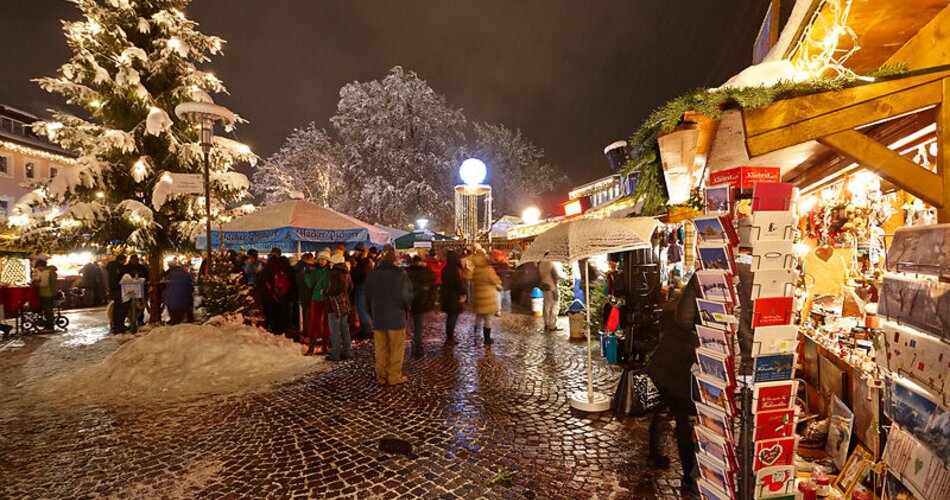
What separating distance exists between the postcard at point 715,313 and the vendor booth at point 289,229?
8.37 metres

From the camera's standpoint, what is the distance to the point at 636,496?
3555 millimetres

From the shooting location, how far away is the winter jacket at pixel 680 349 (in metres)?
3.42

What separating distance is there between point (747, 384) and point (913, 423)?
76 centimetres

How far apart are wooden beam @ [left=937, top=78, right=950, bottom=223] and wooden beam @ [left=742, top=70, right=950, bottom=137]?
137mm

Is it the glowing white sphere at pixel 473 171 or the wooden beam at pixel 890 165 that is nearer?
the wooden beam at pixel 890 165

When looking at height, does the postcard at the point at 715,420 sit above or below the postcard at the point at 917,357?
below

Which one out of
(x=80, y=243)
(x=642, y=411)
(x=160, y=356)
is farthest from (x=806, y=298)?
(x=80, y=243)

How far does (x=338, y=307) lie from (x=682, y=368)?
629cm

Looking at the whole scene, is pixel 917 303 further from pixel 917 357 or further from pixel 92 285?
pixel 92 285

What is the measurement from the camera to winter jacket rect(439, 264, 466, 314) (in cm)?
914

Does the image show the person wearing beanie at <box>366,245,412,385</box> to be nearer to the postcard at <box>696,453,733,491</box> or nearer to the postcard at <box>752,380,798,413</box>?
the postcard at <box>696,453,733,491</box>

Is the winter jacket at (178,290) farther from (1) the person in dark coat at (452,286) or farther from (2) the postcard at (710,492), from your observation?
(2) the postcard at (710,492)

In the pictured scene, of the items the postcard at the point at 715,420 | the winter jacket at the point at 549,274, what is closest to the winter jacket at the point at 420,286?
the winter jacket at the point at 549,274

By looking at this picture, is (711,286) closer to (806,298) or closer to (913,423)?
(913,423)
